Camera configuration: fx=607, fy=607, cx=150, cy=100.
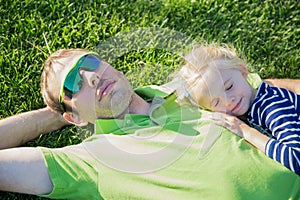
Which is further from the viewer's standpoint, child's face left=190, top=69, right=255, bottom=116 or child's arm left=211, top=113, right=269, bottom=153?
child's face left=190, top=69, right=255, bottom=116

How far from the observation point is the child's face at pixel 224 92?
2.88 m

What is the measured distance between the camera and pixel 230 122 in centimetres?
281

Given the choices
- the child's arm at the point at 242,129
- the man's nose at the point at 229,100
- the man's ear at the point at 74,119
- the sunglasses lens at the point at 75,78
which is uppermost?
the sunglasses lens at the point at 75,78

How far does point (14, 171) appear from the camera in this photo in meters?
2.75

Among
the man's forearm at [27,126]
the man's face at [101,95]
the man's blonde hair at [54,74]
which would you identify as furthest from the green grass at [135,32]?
the man's face at [101,95]

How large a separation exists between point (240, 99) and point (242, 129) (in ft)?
0.61

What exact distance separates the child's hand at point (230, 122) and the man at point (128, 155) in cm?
4

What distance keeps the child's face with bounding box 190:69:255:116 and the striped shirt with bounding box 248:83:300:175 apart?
6cm

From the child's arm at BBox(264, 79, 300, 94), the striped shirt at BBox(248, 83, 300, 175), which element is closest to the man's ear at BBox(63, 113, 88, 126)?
the striped shirt at BBox(248, 83, 300, 175)

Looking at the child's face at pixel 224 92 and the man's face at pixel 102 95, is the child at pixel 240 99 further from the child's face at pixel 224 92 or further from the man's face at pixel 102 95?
the man's face at pixel 102 95

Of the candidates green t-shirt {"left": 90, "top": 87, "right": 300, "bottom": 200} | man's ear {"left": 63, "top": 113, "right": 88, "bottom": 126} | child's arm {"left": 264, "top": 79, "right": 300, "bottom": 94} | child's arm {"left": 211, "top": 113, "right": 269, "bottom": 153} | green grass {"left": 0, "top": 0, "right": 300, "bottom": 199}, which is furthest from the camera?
green grass {"left": 0, "top": 0, "right": 300, "bottom": 199}

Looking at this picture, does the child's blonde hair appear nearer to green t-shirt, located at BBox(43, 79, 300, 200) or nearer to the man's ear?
green t-shirt, located at BBox(43, 79, 300, 200)

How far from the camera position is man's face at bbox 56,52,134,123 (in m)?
2.90

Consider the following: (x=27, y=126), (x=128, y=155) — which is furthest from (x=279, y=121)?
(x=27, y=126)
